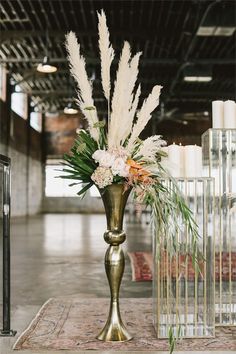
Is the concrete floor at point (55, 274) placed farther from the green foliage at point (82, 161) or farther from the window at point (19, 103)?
the window at point (19, 103)

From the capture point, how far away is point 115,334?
307 centimetres

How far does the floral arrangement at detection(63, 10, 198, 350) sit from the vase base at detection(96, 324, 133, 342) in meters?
0.58

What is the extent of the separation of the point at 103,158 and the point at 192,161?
0.71 meters

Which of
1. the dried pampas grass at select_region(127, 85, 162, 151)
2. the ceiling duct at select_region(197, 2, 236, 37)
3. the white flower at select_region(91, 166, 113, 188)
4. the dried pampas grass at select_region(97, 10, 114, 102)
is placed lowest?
the white flower at select_region(91, 166, 113, 188)

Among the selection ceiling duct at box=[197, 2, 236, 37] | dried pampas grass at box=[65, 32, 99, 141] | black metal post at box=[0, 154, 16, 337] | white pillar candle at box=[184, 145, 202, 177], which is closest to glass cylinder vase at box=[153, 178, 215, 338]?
white pillar candle at box=[184, 145, 202, 177]

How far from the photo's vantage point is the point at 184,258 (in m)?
3.37

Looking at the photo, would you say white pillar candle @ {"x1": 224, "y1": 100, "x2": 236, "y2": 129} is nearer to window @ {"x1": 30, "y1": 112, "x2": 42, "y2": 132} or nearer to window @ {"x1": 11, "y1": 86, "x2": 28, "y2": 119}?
window @ {"x1": 11, "y1": 86, "x2": 28, "y2": 119}

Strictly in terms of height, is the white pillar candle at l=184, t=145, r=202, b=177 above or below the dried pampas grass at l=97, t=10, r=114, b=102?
below

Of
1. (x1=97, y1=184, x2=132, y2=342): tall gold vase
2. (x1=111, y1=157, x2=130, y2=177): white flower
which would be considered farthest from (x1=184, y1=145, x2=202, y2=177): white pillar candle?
(x1=111, y1=157, x2=130, y2=177): white flower

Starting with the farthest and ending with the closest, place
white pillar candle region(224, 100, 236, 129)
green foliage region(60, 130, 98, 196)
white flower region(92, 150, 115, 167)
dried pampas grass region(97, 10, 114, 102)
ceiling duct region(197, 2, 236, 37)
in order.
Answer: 1. ceiling duct region(197, 2, 236, 37)
2. white pillar candle region(224, 100, 236, 129)
3. green foliage region(60, 130, 98, 196)
4. white flower region(92, 150, 115, 167)
5. dried pampas grass region(97, 10, 114, 102)

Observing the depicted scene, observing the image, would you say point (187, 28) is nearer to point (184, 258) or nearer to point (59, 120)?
point (184, 258)

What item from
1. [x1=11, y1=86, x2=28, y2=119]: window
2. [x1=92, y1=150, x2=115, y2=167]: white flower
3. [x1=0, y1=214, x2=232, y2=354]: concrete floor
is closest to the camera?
[x1=92, y1=150, x2=115, y2=167]: white flower

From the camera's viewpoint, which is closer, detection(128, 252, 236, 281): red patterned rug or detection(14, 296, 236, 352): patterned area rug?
detection(14, 296, 236, 352): patterned area rug

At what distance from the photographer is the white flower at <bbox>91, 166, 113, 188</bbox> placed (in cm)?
284
